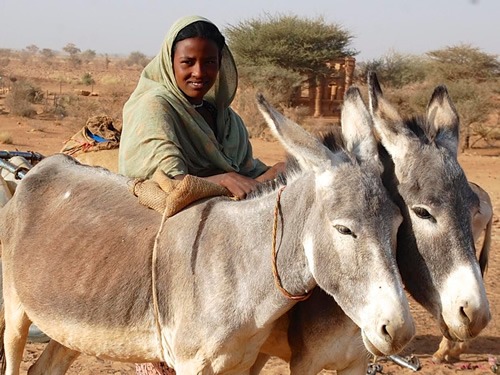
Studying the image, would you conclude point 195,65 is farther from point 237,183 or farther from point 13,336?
point 13,336

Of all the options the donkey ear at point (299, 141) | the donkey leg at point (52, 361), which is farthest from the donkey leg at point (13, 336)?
the donkey ear at point (299, 141)

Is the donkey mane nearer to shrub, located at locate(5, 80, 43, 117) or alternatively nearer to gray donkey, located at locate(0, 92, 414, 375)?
gray donkey, located at locate(0, 92, 414, 375)

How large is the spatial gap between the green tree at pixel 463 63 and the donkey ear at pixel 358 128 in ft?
84.6

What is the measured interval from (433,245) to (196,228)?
101cm

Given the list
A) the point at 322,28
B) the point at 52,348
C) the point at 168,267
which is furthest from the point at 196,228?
the point at 322,28

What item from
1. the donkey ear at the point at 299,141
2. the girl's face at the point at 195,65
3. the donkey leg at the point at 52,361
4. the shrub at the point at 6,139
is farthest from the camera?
the shrub at the point at 6,139

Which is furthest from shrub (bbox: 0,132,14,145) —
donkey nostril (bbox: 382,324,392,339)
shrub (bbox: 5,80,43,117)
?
donkey nostril (bbox: 382,324,392,339)

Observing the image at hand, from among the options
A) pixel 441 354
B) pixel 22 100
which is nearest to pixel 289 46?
pixel 22 100

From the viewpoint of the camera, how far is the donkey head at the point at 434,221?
241 cm

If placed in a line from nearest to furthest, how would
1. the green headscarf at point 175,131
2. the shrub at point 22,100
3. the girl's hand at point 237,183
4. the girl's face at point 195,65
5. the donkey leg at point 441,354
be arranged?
the girl's hand at point 237,183 < the green headscarf at point 175,131 < the girl's face at point 195,65 < the donkey leg at point 441,354 < the shrub at point 22,100

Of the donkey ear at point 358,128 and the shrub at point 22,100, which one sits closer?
the donkey ear at point 358,128

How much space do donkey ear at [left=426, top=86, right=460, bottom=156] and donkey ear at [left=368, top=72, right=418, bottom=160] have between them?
0.13 m

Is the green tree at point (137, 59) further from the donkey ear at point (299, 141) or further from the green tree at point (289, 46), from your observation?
the donkey ear at point (299, 141)

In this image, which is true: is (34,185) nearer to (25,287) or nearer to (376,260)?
(25,287)
